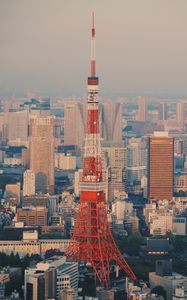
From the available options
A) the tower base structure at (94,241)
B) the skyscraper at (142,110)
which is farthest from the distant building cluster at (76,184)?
the tower base structure at (94,241)

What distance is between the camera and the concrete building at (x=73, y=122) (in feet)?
86.2

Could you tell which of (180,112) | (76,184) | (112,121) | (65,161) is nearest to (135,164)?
(65,161)

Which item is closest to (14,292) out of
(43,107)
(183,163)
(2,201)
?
(2,201)

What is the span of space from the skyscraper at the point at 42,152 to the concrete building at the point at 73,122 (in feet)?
5.57

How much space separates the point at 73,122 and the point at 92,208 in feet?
40.7

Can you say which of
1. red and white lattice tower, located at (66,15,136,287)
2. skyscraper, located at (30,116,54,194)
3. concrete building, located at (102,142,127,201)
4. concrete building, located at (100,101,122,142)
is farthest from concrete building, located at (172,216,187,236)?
concrete building, located at (100,101,122,142)

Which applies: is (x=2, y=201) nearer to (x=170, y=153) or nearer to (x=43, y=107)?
(x=170, y=153)

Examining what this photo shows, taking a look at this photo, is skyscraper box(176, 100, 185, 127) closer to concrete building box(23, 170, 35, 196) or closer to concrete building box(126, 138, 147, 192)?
concrete building box(126, 138, 147, 192)

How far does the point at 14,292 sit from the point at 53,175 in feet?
31.9

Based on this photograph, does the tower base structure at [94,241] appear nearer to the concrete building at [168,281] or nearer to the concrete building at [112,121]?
the concrete building at [168,281]

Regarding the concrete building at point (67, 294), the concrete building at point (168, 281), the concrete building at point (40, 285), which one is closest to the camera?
the concrete building at point (67, 294)

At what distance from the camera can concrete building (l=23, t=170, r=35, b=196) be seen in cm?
2059

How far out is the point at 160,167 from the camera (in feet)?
70.6

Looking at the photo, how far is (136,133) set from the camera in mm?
28422
